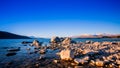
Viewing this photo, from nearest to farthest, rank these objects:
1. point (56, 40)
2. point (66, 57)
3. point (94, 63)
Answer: point (94, 63) < point (66, 57) < point (56, 40)

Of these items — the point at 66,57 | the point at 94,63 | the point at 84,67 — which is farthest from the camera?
the point at 66,57

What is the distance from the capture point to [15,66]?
15.1 meters

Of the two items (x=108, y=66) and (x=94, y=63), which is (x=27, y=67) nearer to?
(x=94, y=63)

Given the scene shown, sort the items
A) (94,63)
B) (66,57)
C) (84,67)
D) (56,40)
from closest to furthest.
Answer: (84,67)
(94,63)
(66,57)
(56,40)

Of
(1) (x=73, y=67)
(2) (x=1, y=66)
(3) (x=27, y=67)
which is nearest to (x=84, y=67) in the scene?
(1) (x=73, y=67)

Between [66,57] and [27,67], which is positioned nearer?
[27,67]

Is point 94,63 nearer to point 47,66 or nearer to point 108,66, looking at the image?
point 108,66

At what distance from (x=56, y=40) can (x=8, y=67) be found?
169ft

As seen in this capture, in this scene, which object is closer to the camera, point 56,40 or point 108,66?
point 108,66

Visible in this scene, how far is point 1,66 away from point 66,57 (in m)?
8.10

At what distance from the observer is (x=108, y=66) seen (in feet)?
47.7

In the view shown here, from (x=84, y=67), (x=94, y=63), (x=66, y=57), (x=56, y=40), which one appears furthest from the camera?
(x=56, y=40)

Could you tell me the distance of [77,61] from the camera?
1590 centimetres

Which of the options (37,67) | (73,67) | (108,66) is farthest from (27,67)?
(108,66)
